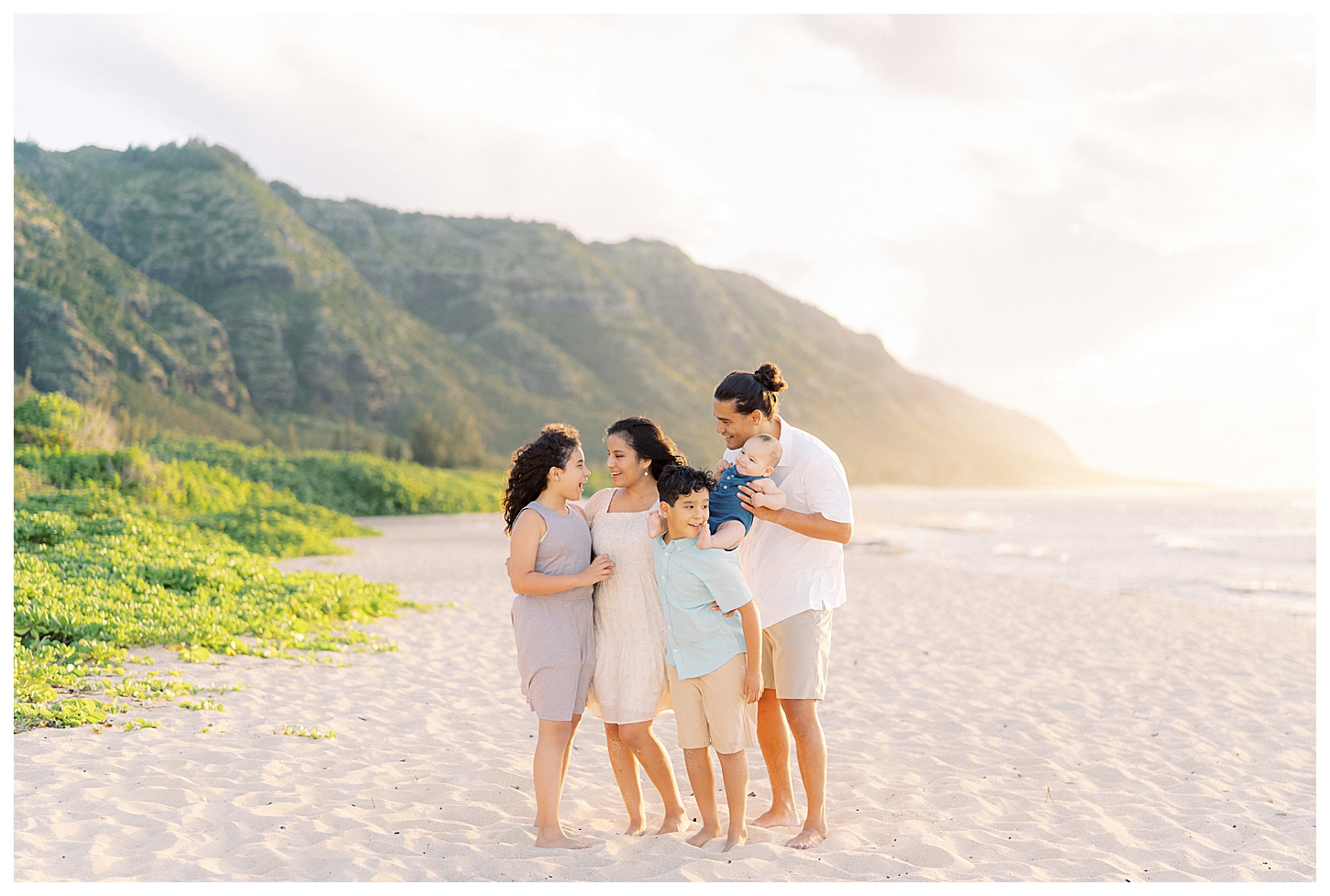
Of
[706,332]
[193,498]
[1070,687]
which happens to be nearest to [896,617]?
[1070,687]

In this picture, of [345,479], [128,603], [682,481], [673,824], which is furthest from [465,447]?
[682,481]

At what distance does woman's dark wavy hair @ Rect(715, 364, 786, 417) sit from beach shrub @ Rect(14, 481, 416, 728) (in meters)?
4.37

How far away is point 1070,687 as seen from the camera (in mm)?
7266

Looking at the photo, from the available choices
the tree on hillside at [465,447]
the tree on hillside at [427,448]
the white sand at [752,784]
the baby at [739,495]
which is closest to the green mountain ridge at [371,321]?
the tree on hillside at [465,447]

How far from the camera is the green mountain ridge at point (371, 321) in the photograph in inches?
2131

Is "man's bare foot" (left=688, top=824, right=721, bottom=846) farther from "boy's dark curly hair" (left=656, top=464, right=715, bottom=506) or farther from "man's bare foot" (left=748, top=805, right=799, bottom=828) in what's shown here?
"boy's dark curly hair" (left=656, top=464, right=715, bottom=506)

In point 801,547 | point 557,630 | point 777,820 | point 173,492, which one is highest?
point 801,547

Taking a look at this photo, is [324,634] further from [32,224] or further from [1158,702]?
[32,224]

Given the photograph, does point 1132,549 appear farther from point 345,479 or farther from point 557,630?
point 345,479

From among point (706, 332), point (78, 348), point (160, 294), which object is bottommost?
point (78, 348)

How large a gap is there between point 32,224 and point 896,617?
60.3m

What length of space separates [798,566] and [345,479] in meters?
26.4

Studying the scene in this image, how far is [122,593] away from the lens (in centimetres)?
749

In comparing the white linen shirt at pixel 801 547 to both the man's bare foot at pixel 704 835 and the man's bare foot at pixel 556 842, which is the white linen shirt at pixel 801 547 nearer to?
the man's bare foot at pixel 704 835
